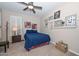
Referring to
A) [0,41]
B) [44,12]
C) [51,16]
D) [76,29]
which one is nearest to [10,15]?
[0,41]

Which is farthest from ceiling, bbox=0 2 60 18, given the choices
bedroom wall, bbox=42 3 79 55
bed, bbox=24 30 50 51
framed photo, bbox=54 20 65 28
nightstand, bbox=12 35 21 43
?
nightstand, bbox=12 35 21 43

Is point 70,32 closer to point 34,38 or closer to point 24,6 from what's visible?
point 34,38

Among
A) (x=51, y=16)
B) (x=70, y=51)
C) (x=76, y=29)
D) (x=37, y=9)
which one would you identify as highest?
(x=37, y=9)

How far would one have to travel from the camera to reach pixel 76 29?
61.8 inches

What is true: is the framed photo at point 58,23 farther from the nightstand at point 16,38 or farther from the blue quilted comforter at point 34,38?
the nightstand at point 16,38

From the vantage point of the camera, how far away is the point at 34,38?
1.72 m

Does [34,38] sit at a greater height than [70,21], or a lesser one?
lesser

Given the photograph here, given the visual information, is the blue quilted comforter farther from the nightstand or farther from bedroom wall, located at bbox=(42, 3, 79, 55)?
bedroom wall, located at bbox=(42, 3, 79, 55)

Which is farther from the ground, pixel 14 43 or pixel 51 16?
pixel 51 16

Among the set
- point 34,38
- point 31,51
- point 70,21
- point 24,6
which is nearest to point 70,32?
point 70,21

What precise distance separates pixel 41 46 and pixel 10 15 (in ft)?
2.84

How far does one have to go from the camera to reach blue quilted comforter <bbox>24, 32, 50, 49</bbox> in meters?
1.71

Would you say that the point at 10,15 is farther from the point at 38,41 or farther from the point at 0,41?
the point at 38,41

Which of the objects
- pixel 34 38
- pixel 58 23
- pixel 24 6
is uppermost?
pixel 24 6
